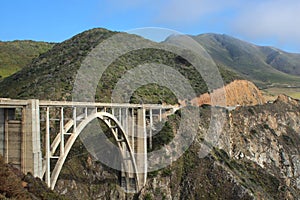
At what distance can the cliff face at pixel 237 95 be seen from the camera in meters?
58.7

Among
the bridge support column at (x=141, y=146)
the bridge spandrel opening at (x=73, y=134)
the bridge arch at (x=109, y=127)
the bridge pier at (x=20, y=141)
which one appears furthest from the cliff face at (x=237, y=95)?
the bridge pier at (x=20, y=141)

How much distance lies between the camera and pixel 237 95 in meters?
67.2

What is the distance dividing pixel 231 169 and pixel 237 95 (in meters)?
28.8

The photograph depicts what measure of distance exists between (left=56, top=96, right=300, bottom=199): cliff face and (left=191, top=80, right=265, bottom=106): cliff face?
538 cm

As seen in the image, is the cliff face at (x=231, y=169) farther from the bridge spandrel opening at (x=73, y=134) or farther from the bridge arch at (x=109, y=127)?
the bridge arch at (x=109, y=127)

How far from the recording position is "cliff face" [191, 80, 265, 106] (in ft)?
193

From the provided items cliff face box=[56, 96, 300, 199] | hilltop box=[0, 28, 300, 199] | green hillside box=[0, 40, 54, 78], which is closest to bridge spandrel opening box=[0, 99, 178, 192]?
hilltop box=[0, 28, 300, 199]

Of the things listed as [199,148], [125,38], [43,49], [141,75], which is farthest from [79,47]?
[43,49]

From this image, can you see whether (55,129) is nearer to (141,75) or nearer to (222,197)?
(222,197)

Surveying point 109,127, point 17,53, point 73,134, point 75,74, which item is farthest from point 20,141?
point 17,53

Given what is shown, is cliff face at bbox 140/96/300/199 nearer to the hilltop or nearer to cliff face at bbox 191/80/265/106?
the hilltop

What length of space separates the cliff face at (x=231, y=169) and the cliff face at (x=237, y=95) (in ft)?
17.7

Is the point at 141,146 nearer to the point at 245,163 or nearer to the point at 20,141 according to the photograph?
the point at 245,163

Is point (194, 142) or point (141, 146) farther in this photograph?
point (194, 142)
